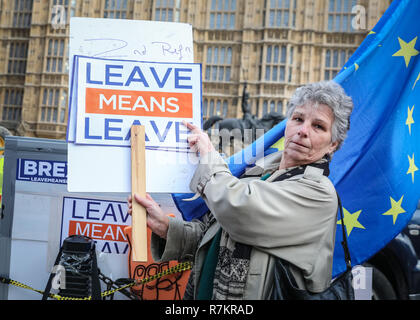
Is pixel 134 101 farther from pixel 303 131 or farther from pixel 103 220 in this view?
pixel 103 220

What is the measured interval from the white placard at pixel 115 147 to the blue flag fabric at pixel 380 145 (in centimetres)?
45

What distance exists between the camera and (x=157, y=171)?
57.4 inches

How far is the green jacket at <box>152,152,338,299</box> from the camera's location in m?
1.13

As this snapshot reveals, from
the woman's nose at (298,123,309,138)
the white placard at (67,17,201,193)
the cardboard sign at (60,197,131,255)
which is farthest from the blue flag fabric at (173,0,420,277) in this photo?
the woman's nose at (298,123,309,138)

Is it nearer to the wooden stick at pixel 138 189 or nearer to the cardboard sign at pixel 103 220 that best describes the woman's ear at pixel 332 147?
the wooden stick at pixel 138 189

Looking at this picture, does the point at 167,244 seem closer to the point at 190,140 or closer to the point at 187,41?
the point at 190,140

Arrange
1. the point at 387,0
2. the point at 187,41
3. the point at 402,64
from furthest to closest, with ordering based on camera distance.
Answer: the point at 387,0 → the point at 402,64 → the point at 187,41

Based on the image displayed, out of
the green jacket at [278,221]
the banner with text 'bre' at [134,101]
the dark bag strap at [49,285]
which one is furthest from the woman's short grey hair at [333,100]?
the dark bag strap at [49,285]

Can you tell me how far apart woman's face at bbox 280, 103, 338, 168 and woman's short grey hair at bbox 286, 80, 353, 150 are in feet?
0.04

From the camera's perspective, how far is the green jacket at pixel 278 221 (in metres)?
1.13

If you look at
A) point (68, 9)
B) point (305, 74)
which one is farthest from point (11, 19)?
point (305, 74)

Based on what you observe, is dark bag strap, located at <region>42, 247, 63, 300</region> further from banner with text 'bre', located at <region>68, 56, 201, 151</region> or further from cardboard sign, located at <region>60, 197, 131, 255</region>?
banner with text 'bre', located at <region>68, 56, 201, 151</region>

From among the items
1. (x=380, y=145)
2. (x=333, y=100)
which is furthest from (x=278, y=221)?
(x=380, y=145)

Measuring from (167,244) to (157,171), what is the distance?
220mm
